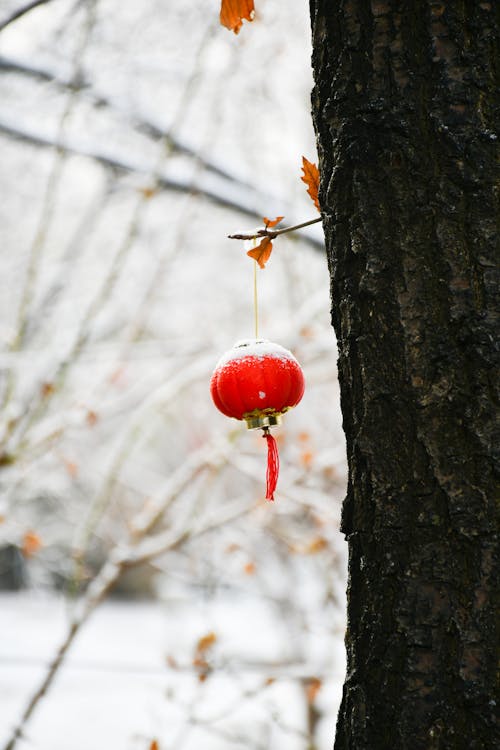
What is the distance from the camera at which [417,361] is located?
3.04ft

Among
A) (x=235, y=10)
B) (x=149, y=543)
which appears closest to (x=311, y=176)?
(x=235, y=10)

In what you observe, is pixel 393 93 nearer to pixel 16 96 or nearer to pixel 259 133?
pixel 16 96

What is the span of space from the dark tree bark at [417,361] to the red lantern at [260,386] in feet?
0.72

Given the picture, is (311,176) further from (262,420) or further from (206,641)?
(206,641)

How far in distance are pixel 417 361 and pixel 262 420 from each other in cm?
38

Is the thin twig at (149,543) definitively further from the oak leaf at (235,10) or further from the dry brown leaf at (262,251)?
the oak leaf at (235,10)

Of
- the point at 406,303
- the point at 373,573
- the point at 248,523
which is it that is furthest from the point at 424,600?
the point at 248,523

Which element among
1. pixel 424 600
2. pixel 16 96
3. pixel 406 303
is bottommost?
pixel 424 600

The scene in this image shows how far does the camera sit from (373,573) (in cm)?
94

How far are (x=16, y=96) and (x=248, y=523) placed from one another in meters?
2.47

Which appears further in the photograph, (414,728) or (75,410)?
(75,410)

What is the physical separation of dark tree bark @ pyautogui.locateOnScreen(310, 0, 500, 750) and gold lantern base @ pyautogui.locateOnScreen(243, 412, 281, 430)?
9.9 inches

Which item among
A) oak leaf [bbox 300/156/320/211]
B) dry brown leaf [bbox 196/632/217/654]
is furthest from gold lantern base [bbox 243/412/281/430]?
dry brown leaf [bbox 196/632/217/654]

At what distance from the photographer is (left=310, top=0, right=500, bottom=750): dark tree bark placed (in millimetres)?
873
